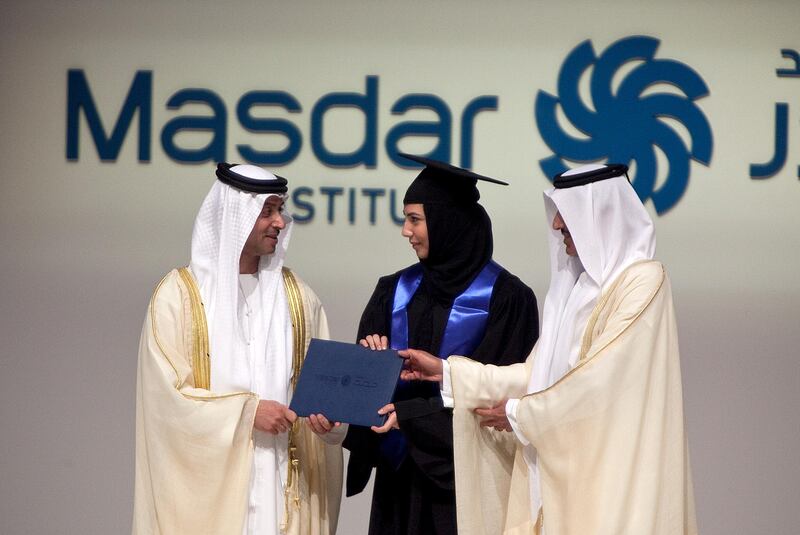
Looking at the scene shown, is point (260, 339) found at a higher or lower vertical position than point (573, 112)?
lower

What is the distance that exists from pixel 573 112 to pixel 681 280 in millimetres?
1054

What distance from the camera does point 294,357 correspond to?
4.40m

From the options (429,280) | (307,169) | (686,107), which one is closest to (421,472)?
(429,280)

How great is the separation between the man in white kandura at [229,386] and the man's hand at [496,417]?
0.53m

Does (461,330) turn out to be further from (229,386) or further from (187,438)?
(187,438)

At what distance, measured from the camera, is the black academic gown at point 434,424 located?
4.25 meters

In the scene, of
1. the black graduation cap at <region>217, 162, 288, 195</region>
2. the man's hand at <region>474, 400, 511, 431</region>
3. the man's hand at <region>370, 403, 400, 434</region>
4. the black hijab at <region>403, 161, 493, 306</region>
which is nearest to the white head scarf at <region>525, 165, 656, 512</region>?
the man's hand at <region>474, 400, 511, 431</region>

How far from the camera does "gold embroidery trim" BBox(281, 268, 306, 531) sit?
4324mm

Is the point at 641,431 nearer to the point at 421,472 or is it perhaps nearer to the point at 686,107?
the point at 421,472

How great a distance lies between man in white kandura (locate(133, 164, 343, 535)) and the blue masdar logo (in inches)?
93.8

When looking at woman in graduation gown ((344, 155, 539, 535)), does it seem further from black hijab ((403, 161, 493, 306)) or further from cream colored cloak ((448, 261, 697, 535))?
cream colored cloak ((448, 261, 697, 535))

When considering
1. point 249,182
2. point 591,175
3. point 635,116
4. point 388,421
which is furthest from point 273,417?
point 635,116

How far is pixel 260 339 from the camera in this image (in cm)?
436

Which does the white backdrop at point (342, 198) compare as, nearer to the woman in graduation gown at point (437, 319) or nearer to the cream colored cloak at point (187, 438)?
the woman in graduation gown at point (437, 319)
